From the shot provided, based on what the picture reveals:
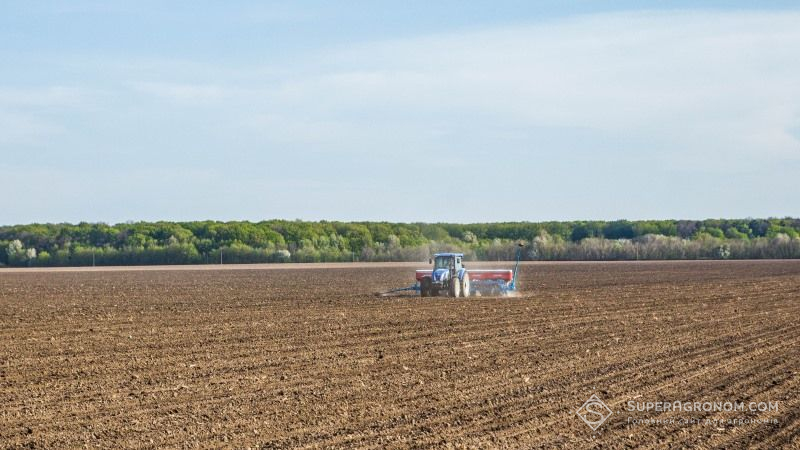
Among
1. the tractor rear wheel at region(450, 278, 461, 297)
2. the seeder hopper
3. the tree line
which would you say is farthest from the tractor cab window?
the tree line

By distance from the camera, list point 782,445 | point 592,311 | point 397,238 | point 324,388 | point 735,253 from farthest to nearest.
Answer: point 397,238 → point 735,253 → point 592,311 → point 324,388 → point 782,445

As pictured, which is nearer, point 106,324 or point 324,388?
point 324,388

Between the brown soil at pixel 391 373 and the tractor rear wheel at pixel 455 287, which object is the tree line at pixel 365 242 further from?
the brown soil at pixel 391 373

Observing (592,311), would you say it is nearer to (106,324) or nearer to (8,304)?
(106,324)

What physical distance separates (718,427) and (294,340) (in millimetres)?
11222

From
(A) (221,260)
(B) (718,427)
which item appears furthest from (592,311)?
(A) (221,260)

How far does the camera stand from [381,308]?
1240 inches

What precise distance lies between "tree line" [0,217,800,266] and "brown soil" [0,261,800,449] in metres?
62.8

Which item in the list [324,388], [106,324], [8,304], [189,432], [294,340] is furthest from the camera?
[8,304]
